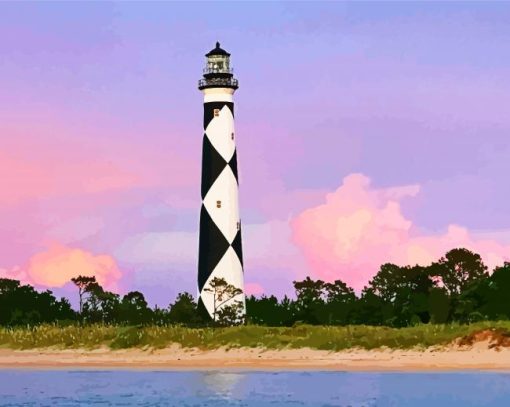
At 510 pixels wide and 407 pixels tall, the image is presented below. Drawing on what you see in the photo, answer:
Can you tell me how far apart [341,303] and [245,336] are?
45.9ft

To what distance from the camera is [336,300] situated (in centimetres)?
6488

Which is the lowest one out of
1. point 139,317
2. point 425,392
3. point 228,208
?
point 425,392

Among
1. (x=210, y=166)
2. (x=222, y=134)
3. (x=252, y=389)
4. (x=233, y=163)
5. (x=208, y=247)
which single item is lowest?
(x=252, y=389)

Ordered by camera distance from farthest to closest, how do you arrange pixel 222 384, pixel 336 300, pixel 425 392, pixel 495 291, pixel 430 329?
pixel 336 300 < pixel 495 291 < pixel 430 329 < pixel 222 384 < pixel 425 392

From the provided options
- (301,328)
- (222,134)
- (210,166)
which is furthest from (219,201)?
(301,328)

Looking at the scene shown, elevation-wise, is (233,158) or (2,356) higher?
(233,158)

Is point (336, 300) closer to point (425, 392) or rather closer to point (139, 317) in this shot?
point (139, 317)

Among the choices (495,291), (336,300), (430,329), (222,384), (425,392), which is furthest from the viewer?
(336,300)

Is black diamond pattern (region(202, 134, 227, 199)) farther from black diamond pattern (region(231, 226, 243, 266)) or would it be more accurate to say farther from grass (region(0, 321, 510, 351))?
grass (region(0, 321, 510, 351))

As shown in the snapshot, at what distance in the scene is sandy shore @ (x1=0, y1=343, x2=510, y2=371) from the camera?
145 ft

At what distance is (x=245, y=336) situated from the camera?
50.3m

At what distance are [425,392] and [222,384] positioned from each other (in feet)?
25.8

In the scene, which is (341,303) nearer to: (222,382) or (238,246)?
(238,246)

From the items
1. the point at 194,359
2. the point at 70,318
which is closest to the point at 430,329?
the point at 194,359
